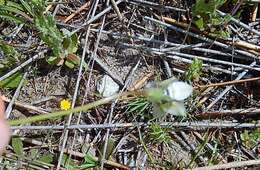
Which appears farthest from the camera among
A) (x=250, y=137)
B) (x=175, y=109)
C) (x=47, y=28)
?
(x=250, y=137)

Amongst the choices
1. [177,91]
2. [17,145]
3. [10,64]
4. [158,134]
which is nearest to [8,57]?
[10,64]

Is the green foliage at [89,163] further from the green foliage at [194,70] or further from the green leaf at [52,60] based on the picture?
the green foliage at [194,70]

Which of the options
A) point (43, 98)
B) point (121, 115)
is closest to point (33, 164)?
point (43, 98)

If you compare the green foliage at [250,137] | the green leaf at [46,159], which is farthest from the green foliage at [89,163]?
the green foliage at [250,137]

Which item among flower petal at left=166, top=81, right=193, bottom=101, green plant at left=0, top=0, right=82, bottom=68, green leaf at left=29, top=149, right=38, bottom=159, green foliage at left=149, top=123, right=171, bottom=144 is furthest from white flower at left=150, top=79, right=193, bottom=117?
green leaf at left=29, top=149, right=38, bottom=159

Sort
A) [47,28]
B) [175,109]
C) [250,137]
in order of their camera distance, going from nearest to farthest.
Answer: [175,109]
[47,28]
[250,137]

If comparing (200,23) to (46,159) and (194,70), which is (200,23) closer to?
(194,70)

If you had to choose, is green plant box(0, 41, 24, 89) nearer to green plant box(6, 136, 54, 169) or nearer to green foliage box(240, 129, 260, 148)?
green plant box(6, 136, 54, 169)
